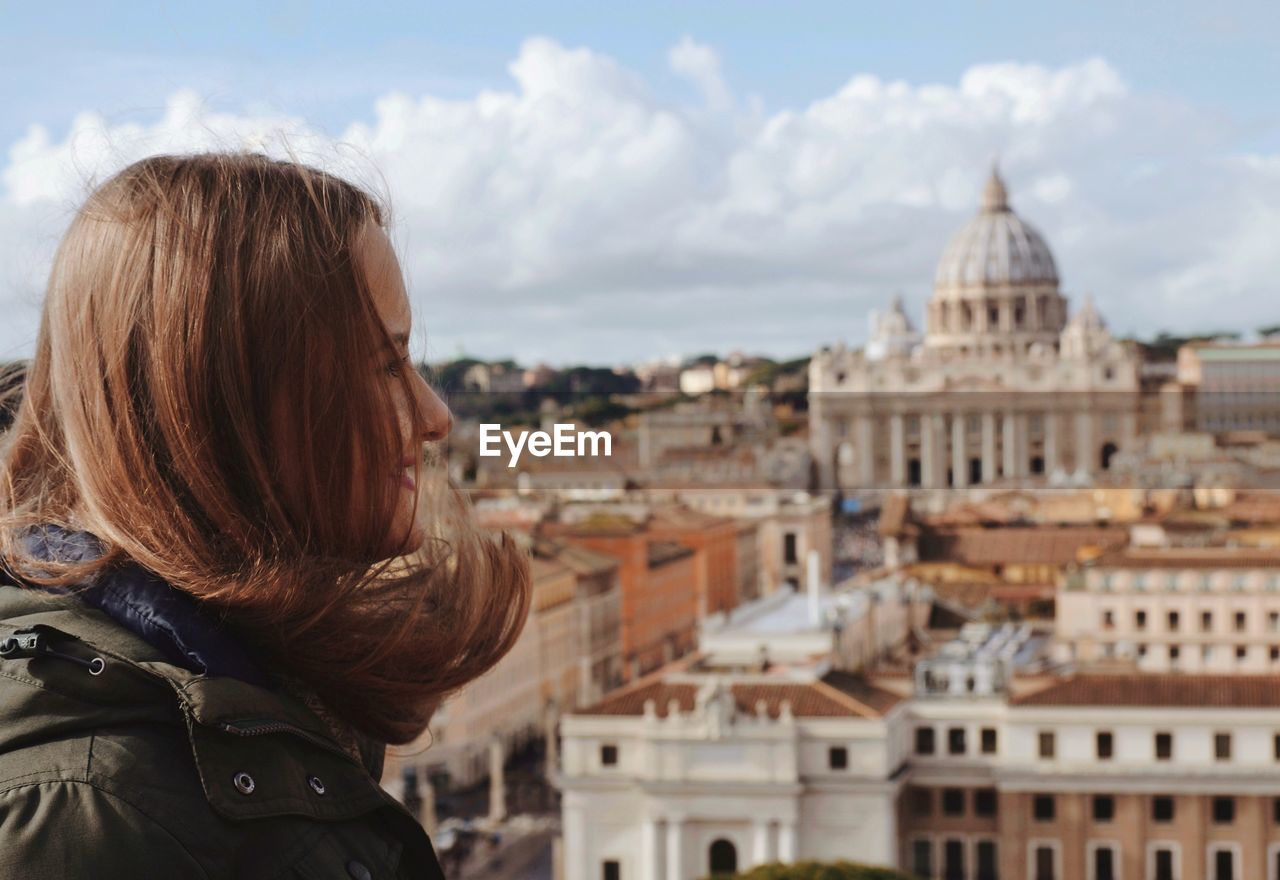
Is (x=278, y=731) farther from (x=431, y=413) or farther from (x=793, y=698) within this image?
(x=793, y=698)

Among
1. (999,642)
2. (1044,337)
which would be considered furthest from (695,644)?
(1044,337)

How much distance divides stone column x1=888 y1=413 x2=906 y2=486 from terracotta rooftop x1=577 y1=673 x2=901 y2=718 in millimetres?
23417

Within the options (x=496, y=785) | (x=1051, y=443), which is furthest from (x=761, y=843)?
(x=1051, y=443)

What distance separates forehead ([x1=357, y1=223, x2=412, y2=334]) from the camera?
696 mm

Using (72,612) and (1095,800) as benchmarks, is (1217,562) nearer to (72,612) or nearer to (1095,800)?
(1095,800)

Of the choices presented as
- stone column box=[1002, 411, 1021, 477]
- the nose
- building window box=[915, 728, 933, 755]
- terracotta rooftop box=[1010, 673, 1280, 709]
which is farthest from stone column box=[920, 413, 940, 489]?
the nose

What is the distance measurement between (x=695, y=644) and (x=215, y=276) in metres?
18.6

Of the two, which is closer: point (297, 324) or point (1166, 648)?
point (297, 324)

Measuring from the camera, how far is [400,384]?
71 centimetres

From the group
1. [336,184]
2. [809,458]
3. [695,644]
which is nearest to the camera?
[336,184]

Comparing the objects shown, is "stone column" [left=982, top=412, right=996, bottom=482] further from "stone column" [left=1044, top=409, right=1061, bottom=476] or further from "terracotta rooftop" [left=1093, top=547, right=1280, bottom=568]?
"terracotta rooftop" [left=1093, top=547, right=1280, bottom=568]

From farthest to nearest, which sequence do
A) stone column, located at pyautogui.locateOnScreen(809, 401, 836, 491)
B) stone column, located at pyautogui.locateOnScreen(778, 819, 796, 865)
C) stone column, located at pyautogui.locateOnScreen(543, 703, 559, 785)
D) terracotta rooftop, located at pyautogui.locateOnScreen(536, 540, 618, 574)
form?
1. stone column, located at pyautogui.locateOnScreen(809, 401, 836, 491)
2. terracotta rooftop, located at pyautogui.locateOnScreen(536, 540, 618, 574)
3. stone column, located at pyautogui.locateOnScreen(543, 703, 559, 785)
4. stone column, located at pyautogui.locateOnScreen(778, 819, 796, 865)

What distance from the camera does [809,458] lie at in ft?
95.9

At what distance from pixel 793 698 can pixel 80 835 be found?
12247mm
